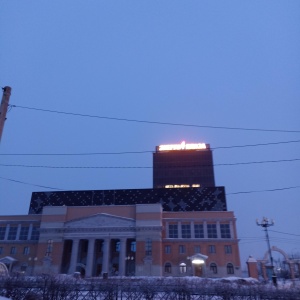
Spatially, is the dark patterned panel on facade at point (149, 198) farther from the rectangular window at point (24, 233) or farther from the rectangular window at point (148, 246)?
the rectangular window at point (148, 246)

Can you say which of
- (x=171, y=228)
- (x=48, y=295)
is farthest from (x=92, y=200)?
(x=48, y=295)

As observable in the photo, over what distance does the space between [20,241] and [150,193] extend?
32.0 meters

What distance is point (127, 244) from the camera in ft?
208

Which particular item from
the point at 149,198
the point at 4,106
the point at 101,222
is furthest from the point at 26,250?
the point at 4,106

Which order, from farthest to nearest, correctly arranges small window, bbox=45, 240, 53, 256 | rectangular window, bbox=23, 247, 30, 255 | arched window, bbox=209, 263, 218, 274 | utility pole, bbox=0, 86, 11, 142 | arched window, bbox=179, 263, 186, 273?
1. rectangular window, bbox=23, 247, 30, 255
2. small window, bbox=45, 240, 53, 256
3. arched window, bbox=179, 263, 186, 273
4. arched window, bbox=209, 263, 218, 274
5. utility pole, bbox=0, 86, 11, 142

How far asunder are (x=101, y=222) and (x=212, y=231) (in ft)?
74.1

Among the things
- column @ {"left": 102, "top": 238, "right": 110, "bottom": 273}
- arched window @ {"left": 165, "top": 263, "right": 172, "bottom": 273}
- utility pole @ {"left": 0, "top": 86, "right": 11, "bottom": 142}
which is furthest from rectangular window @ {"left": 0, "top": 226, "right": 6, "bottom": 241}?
utility pole @ {"left": 0, "top": 86, "right": 11, "bottom": 142}

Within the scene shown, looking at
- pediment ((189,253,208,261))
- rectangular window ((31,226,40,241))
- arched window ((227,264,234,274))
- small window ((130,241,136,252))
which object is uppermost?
rectangular window ((31,226,40,241))

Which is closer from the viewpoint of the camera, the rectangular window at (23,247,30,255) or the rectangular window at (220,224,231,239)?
the rectangular window at (220,224,231,239)

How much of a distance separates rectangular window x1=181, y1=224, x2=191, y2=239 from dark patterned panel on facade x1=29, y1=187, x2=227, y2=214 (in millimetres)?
10413

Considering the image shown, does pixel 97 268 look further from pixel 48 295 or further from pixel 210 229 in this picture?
pixel 48 295

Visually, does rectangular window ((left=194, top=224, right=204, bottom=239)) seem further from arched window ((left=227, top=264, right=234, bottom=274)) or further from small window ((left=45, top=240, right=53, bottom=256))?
small window ((left=45, top=240, right=53, bottom=256))

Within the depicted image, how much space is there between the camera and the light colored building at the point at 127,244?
2309 inches

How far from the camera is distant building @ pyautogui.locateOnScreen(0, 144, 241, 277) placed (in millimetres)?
58688
